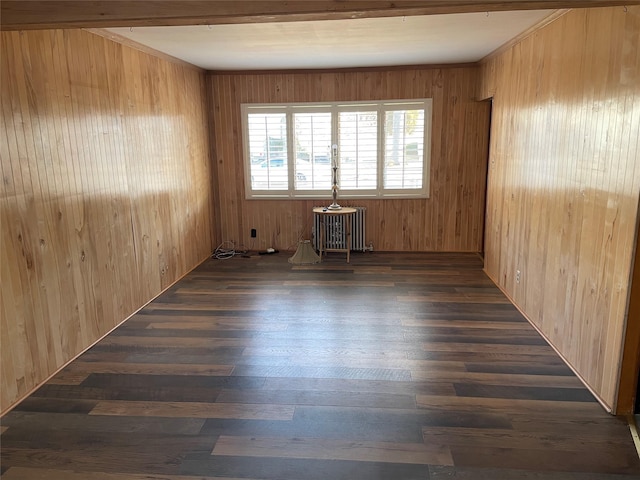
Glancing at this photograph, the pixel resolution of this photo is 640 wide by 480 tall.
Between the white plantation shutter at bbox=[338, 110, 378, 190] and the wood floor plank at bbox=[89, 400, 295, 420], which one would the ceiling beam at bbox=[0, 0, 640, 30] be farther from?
the white plantation shutter at bbox=[338, 110, 378, 190]

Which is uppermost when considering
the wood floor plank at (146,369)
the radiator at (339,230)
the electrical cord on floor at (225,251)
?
the radiator at (339,230)

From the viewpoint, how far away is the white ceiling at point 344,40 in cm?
355

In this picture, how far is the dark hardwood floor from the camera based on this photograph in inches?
85.3

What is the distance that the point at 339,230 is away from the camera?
6.13m

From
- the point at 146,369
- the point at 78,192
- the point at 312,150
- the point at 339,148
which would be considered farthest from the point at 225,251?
the point at 146,369

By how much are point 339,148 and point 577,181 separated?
141 inches

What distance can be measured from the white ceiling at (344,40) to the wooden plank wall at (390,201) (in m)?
0.36

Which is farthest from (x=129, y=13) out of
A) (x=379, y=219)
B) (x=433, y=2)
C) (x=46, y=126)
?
(x=379, y=219)

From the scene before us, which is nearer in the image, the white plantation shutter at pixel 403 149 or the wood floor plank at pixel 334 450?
the wood floor plank at pixel 334 450

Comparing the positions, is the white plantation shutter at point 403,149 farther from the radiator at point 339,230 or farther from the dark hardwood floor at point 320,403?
the dark hardwood floor at point 320,403

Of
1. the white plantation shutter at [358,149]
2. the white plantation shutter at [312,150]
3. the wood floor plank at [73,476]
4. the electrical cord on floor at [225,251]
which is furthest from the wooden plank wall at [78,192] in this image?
the white plantation shutter at [358,149]

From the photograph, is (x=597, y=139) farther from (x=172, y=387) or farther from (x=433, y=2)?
A: (x=172, y=387)

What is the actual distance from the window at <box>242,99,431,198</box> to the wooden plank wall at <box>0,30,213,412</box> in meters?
1.43

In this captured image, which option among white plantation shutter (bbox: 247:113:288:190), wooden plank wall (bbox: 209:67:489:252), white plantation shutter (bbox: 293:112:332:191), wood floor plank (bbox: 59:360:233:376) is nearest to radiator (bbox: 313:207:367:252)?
wooden plank wall (bbox: 209:67:489:252)
